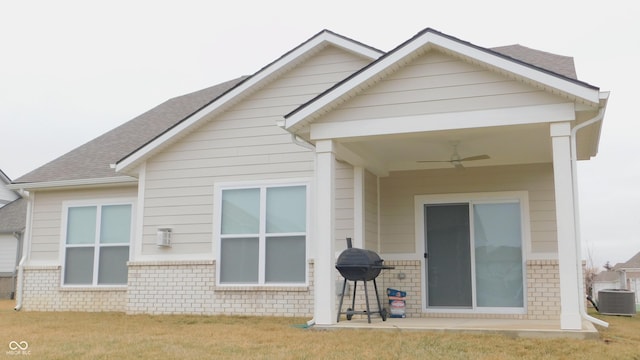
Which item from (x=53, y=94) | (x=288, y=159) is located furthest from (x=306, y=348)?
(x=53, y=94)

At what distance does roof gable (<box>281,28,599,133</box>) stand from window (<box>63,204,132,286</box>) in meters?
5.60

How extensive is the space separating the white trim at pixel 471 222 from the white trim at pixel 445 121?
9.83 ft

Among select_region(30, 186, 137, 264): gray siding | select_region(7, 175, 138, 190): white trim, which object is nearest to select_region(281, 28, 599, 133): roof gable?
select_region(7, 175, 138, 190): white trim

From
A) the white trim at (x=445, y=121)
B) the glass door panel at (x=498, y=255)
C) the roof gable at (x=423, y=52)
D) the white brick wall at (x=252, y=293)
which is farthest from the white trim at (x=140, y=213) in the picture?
the glass door panel at (x=498, y=255)

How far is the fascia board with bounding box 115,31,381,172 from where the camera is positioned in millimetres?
10898

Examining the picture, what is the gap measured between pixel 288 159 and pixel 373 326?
12.6 feet

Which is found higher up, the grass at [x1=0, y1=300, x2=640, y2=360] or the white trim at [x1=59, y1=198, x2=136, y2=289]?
the white trim at [x1=59, y1=198, x2=136, y2=289]

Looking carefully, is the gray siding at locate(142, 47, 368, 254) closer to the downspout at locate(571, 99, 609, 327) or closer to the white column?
the white column

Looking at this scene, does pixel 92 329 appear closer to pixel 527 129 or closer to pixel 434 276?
pixel 434 276

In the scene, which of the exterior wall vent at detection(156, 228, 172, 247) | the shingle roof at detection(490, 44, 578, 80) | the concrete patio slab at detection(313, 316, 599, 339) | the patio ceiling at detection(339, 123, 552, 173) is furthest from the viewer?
the exterior wall vent at detection(156, 228, 172, 247)

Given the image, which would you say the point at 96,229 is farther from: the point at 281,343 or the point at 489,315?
the point at 489,315

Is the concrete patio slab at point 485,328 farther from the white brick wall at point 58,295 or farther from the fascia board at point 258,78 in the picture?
the white brick wall at point 58,295

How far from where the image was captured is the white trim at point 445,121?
7512 mm

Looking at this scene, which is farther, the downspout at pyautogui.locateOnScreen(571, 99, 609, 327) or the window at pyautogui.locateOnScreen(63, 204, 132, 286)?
the window at pyautogui.locateOnScreen(63, 204, 132, 286)
